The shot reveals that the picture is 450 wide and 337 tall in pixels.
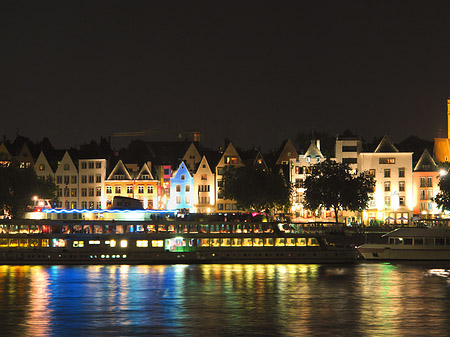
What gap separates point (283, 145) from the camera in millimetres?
159125

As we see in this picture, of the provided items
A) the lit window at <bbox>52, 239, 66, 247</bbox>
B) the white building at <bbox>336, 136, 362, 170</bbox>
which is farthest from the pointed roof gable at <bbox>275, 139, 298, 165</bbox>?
the lit window at <bbox>52, 239, 66, 247</bbox>

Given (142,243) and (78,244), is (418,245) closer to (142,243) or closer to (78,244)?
(142,243)

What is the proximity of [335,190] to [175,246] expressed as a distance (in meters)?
37.6

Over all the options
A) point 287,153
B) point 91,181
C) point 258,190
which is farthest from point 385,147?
point 91,181

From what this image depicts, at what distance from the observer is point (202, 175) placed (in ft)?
482

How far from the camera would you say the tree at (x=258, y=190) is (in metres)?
130

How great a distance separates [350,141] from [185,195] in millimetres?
28092

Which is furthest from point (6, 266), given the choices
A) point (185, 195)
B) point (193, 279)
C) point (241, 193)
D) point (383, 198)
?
point (383, 198)

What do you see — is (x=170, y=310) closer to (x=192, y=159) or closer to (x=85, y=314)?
(x=85, y=314)

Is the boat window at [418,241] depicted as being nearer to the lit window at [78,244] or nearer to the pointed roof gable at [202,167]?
the lit window at [78,244]

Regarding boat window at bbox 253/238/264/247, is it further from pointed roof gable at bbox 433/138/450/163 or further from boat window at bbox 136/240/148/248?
pointed roof gable at bbox 433/138/450/163

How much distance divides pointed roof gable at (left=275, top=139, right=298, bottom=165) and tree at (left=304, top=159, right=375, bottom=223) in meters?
24.5

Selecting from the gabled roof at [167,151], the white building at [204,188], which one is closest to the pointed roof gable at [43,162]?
the gabled roof at [167,151]

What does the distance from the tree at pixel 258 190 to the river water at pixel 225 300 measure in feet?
122
